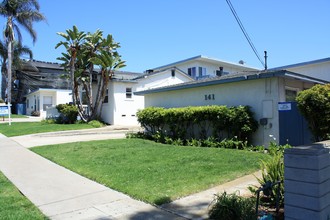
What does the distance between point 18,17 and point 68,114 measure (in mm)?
18229

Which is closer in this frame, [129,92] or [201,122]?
[201,122]

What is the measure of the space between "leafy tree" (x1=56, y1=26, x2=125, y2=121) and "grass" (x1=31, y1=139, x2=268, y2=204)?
1334 centimetres

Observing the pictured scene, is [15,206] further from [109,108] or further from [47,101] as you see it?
[47,101]

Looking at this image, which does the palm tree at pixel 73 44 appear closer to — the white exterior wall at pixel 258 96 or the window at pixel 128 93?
the window at pixel 128 93

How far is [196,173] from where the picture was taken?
727cm

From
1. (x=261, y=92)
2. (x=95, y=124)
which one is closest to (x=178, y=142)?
(x=261, y=92)

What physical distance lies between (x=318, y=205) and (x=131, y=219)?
8.38 ft

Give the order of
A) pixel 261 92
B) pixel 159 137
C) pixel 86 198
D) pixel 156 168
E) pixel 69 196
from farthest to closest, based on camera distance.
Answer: pixel 159 137
pixel 261 92
pixel 156 168
pixel 69 196
pixel 86 198

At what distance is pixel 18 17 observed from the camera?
120 feet

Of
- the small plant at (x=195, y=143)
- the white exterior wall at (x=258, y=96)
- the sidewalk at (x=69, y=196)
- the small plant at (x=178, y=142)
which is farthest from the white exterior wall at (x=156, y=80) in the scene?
the sidewalk at (x=69, y=196)

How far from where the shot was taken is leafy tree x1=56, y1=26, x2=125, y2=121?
24.2 metres

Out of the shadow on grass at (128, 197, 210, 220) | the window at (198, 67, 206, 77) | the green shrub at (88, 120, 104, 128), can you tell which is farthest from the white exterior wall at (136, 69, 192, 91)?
the shadow on grass at (128, 197, 210, 220)

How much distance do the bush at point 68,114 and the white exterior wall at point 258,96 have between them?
13899mm

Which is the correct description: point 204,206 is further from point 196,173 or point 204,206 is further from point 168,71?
point 168,71
